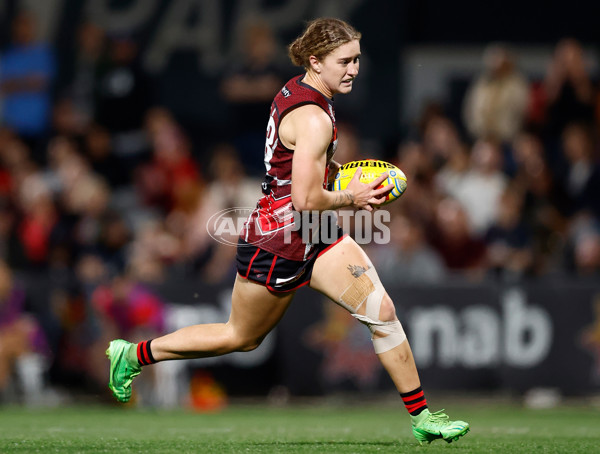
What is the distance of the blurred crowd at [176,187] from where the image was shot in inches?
432

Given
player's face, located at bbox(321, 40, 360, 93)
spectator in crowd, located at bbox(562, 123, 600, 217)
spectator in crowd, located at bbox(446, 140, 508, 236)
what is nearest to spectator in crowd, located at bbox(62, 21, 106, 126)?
spectator in crowd, located at bbox(446, 140, 508, 236)

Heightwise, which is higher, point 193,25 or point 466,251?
point 193,25

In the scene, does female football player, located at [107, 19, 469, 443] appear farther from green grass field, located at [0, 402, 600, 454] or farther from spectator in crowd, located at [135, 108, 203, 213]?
spectator in crowd, located at [135, 108, 203, 213]

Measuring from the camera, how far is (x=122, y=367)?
6418 mm

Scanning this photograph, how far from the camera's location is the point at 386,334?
6.07m

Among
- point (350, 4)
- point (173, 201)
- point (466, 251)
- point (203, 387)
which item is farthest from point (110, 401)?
point (350, 4)

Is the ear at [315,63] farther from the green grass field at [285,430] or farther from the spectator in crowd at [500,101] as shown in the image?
the spectator in crowd at [500,101]

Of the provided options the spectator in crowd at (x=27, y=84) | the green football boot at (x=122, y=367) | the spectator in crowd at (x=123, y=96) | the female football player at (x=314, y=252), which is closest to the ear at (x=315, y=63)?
the female football player at (x=314, y=252)

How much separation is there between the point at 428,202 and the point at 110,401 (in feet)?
13.5

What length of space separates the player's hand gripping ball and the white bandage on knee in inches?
18.1

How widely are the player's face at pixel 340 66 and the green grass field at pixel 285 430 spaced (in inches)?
79.2

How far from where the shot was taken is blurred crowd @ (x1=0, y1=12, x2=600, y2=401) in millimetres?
10984

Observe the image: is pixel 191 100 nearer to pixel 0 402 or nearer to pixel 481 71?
pixel 481 71

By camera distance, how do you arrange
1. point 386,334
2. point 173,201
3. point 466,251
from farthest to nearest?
point 173,201, point 466,251, point 386,334
